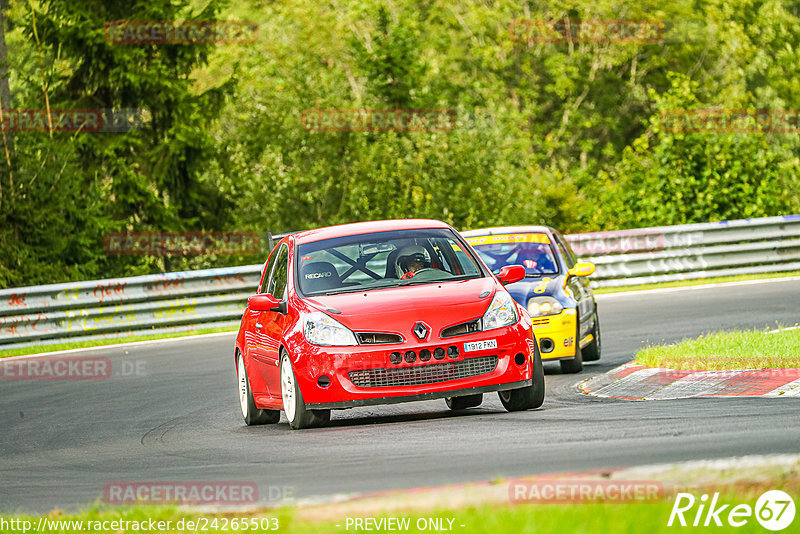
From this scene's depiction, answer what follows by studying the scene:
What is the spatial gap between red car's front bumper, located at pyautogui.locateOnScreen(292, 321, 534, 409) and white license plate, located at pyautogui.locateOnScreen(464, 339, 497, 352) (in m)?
0.02

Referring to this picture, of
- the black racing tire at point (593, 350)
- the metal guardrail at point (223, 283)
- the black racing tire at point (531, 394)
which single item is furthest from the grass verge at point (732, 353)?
the metal guardrail at point (223, 283)

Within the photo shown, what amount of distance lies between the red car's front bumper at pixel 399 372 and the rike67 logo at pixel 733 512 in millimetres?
4142

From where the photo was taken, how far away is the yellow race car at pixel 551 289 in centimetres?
1345

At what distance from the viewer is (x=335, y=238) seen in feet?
37.2

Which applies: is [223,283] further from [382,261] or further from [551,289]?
[382,261]

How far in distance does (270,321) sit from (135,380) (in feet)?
18.4

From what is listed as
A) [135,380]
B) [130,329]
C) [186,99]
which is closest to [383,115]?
[186,99]

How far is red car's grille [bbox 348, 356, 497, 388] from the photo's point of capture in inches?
379

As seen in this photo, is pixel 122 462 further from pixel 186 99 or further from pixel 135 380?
pixel 186 99

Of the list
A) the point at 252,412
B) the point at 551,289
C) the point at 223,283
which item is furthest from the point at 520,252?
the point at 223,283

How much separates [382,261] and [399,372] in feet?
5.31

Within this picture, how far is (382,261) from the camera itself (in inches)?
434

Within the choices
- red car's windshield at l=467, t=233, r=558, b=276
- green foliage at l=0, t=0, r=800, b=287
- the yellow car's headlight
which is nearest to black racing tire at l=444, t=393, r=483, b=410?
the yellow car's headlight

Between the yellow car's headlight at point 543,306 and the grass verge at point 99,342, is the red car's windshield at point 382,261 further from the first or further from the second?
the grass verge at point 99,342
